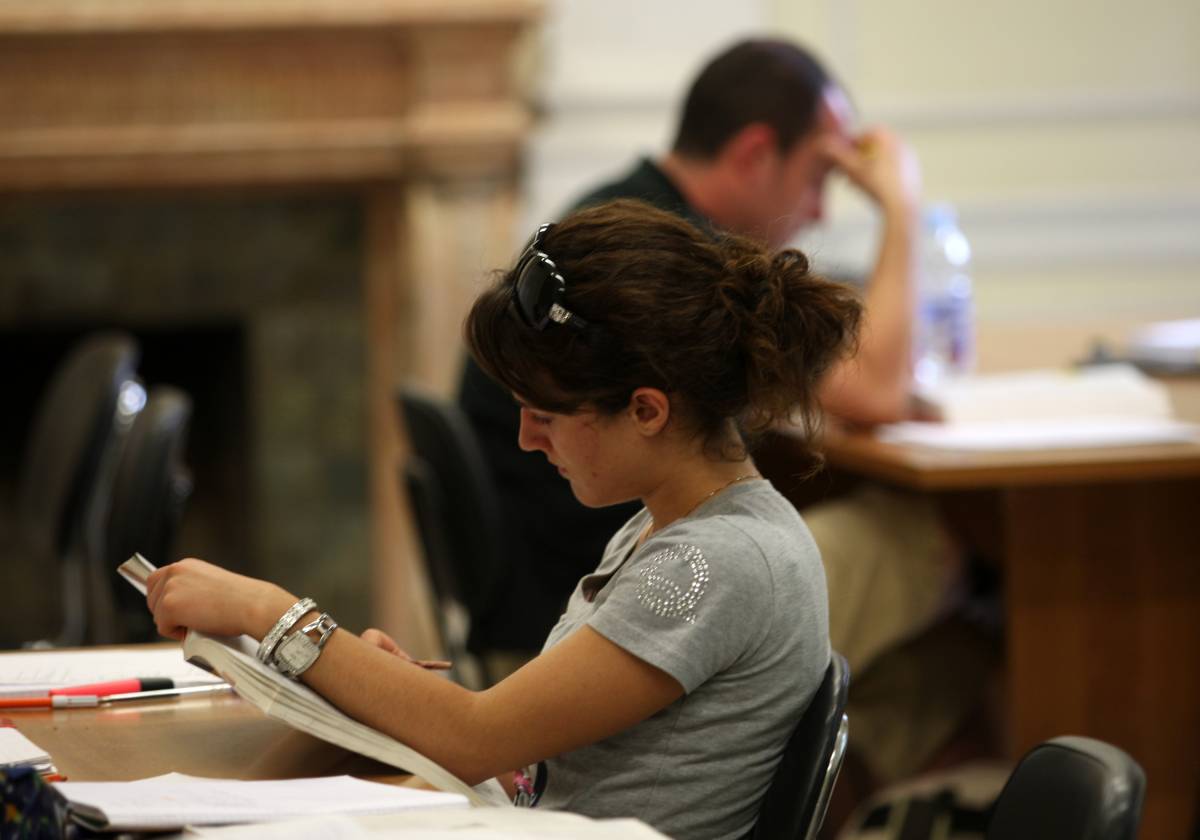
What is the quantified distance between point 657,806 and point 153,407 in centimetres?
141

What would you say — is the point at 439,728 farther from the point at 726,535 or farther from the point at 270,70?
the point at 270,70

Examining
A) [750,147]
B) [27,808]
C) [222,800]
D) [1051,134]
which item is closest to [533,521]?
[750,147]

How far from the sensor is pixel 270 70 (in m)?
3.40

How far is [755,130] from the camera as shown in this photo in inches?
88.4

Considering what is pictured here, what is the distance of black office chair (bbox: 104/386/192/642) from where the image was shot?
6.72ft

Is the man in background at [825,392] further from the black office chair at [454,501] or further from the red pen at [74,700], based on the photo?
the red pen at [74,700]

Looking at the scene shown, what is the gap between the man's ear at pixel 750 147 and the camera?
2.24 meters

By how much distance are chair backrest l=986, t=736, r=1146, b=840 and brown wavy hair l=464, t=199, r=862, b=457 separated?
29 centimetres

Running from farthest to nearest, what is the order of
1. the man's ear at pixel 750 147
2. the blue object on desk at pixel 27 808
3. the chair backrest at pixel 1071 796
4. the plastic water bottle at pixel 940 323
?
the plastic water bottle at pixel 940 323 < the man's ear at pixel 750 147 < the chair backrest at pixel 1071 796 < the blue object on desk at pixel 27 808

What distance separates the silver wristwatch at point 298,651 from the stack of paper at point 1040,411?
1143 millimetres

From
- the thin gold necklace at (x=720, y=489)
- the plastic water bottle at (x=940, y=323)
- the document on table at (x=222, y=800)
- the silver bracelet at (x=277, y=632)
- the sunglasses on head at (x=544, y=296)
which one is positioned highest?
the sunglasses on head at (x=544, y=296)

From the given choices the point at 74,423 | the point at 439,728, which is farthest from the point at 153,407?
the point at 439,728

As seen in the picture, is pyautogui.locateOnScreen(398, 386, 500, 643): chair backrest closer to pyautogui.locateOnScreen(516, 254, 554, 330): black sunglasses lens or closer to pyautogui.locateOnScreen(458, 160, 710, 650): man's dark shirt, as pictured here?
pyautogui.locateOnScreen(458, 160, 710, 650): man's dark shirt

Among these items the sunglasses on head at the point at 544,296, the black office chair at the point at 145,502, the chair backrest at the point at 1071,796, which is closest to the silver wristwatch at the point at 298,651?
the sunglasses on head at the point at 544,296
